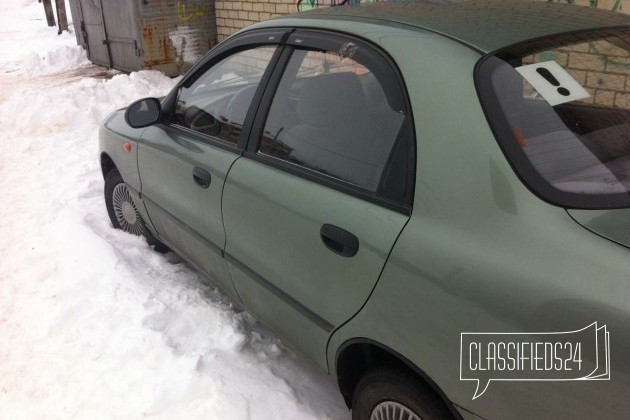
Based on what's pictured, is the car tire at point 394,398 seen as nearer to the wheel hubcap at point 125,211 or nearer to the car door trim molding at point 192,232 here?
the car door trim molding at point 192,232

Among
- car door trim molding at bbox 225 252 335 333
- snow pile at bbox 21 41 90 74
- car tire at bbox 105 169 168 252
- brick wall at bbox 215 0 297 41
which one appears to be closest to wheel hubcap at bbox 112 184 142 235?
car tire at bbox 105 169 168 252

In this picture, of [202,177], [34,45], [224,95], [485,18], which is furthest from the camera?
[34,45]

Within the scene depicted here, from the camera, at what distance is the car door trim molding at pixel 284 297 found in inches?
81.1

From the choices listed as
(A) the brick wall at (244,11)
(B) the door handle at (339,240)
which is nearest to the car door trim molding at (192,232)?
(B) the door handle at (339,240)

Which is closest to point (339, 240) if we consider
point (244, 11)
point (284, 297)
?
point (284, 297)

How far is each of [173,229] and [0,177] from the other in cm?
361

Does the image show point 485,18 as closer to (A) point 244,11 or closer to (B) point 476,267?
(B) point 476,267

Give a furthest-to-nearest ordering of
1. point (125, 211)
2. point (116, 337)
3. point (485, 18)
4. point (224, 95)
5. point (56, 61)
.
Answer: point (56, 61), point (125, 211), point (224, 95), point (116, 337), point (485, 18)

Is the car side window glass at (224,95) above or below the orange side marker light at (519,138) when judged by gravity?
below

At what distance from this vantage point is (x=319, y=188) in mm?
2045

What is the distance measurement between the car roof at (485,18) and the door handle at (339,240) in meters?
0.74

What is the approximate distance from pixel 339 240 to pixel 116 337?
1.61 meters

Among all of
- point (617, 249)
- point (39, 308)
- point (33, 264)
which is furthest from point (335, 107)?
point (33, 264)

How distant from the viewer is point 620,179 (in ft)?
4.87
